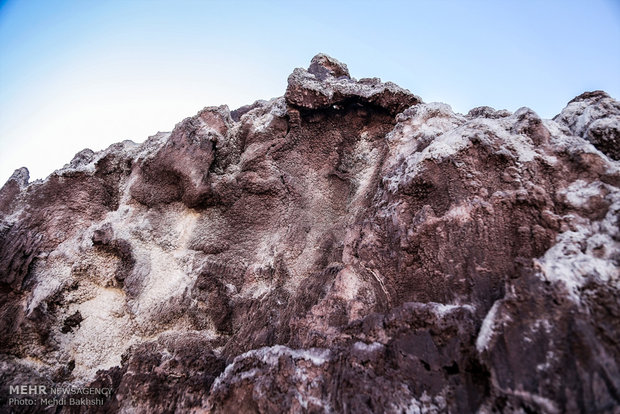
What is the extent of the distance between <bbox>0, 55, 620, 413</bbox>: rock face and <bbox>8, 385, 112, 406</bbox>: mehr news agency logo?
0.13 m

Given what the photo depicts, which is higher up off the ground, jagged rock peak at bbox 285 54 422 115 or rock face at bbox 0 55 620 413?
jagged rock peak at bbox 285 54 422 115

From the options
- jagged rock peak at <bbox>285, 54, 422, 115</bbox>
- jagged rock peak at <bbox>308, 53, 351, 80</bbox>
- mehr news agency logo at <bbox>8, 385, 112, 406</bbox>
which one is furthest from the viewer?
jagged rock peak at <bbox>308, 53, 351, 80</bbox>

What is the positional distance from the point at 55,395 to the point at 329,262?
5050 millimetres

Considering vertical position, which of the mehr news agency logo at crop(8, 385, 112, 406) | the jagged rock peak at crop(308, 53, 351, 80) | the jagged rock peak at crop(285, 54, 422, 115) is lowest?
the mehr news agency logo at crop(8, 385, 112, 406)

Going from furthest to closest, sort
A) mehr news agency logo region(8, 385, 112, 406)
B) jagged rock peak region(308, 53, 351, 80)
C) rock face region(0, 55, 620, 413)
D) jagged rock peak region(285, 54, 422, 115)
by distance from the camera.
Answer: jagged rock peak region(308, 53, 351, 80) → jagged rock peak region(285, 54, 422, 115) → mehr news agency logo region(8, 385, 112, 406) → rock face region(0, 55, 620, 413)

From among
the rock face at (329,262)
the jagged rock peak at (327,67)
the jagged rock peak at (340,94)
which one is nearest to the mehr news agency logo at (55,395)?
the rock face at (329,262)

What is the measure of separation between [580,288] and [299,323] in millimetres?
3429

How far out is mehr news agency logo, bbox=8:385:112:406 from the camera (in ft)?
17.7

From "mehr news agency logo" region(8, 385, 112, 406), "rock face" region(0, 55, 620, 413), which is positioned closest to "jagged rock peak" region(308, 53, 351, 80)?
"rock face" region(0, 55, 620, 413)

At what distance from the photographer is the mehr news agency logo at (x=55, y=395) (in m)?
5.40

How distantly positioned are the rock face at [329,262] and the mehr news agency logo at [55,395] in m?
0.13

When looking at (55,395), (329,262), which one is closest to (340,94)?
(329,262)

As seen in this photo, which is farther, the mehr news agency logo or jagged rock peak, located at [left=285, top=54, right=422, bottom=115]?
jagged rock peak, located at [left=285, top=54, right=422, bottom=115]

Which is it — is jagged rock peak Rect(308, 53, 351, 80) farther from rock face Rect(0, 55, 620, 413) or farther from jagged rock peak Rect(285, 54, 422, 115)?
jagged rock peak Rect(285, 54, 422, 115)
